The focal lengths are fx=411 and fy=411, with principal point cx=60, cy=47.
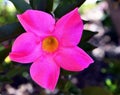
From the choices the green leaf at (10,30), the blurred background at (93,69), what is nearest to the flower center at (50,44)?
the green leaf at (10,30)

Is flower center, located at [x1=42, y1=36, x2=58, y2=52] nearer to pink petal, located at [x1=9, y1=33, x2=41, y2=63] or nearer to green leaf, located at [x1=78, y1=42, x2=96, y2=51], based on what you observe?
pink petal, located at [x1=9, y1=33, x2=41, y2=63]

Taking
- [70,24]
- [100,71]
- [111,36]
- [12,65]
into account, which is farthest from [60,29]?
[111,36]

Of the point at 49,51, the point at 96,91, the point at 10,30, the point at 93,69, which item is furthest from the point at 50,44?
the point at 93,69

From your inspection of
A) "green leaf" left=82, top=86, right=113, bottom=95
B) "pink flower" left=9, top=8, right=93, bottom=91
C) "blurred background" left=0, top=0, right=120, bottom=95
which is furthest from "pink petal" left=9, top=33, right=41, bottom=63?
"green leaf" left=82, top=86, right=113, bottom=95

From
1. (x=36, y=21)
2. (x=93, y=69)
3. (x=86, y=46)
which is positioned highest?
(x=36, y=21)

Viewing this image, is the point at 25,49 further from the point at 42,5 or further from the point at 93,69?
the point at 93,69
